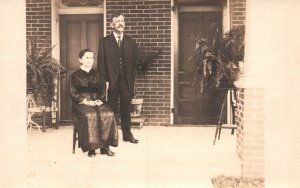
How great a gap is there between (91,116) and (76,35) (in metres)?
3.20

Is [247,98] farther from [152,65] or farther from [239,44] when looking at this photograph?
[152,65]

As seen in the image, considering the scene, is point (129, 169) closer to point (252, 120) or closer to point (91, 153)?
point (91, 153)

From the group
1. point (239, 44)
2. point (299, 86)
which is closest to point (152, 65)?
point (239, 44)

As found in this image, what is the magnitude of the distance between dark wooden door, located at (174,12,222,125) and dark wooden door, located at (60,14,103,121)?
5.01ft

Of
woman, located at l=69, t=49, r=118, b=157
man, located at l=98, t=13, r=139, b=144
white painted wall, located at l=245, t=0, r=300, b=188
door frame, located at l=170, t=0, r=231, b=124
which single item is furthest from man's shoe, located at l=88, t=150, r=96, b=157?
door frame, located at l=170, t=0, r=231, b=124

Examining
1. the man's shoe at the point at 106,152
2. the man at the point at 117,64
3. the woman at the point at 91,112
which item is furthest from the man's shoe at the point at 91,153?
the man at the point at 117,64

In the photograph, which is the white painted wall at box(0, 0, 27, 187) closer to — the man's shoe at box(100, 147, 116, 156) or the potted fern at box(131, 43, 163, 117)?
the man's shoe at box(100, 147, 116, 156)

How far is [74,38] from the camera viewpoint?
729 centimetres

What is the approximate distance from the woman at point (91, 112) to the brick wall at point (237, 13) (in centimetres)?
303

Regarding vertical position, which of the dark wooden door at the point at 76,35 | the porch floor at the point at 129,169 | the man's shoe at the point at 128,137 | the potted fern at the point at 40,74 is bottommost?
the porch floor at the point at 129,169

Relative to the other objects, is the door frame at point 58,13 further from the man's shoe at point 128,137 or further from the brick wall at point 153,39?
the man's shoe at point 128,137

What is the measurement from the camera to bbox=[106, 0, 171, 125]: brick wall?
22.9ft

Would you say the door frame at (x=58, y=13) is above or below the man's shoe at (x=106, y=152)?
above

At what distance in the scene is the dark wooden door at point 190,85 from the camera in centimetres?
711
